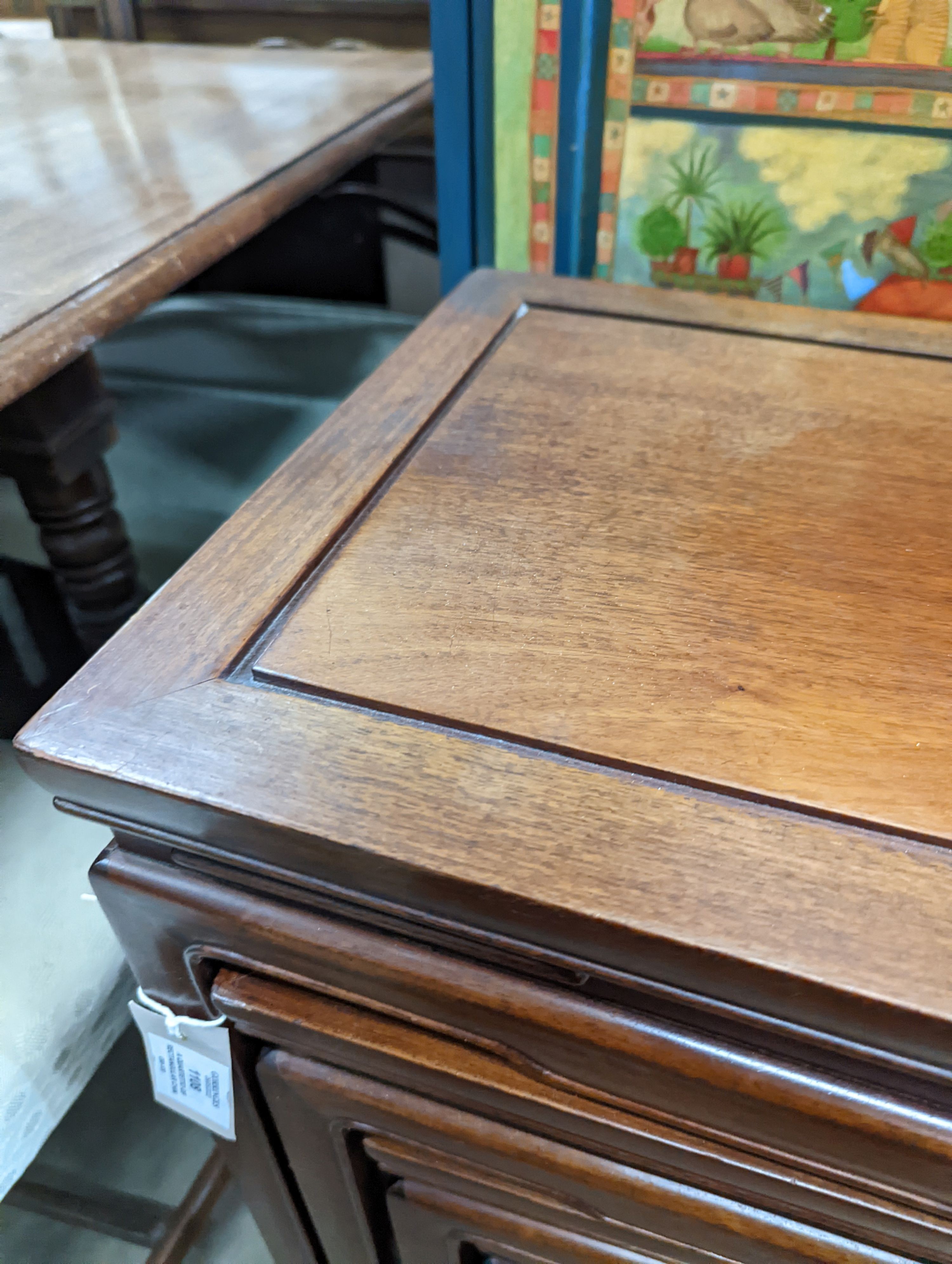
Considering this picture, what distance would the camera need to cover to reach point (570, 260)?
743mm

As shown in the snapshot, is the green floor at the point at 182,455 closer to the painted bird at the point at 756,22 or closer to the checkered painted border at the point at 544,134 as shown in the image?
the checkered painted border at the point at 544,134

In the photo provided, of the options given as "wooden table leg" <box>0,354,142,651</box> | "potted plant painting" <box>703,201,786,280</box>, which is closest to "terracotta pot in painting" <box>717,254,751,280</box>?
"potted plant painting" <box>703,201,786,280</box>

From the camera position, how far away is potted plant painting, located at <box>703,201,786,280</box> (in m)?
0.67

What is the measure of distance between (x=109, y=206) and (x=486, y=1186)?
751 mm

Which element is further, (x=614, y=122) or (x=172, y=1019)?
(x=614, y=122)

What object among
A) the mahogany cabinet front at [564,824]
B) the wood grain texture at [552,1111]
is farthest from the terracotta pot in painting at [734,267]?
the wood grain texture at [552,1111]

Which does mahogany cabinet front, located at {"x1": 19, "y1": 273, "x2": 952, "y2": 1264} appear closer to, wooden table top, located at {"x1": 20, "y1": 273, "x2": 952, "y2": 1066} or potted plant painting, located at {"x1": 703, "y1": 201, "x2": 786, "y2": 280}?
wooden table top, located at {"x1": 20, "y1": 273, "x2": 952, "y2": 1066}

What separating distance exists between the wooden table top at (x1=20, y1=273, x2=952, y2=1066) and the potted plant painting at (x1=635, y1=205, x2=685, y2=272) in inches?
8.3

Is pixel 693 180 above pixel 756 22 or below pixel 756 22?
below

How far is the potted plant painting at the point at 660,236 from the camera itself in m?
0.70

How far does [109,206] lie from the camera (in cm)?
72

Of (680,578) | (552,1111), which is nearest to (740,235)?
(680,578)

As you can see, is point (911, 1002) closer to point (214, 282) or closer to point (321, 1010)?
point (321, 1010)

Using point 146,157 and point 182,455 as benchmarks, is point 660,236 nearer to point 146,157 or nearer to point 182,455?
point 146,157
